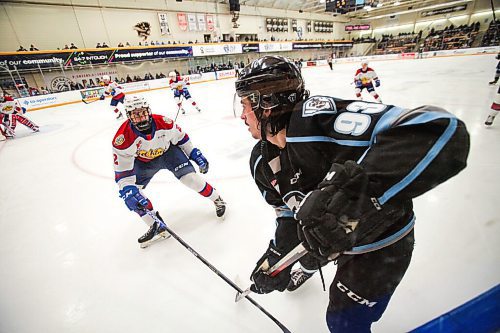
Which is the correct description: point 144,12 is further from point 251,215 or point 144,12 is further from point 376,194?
point 376,194

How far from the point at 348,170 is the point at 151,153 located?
2044mm

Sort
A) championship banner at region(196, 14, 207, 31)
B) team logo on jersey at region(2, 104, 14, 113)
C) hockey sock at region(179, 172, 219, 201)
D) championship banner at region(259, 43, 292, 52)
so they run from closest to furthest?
hockey sock at region(179, 172, 219, 201)
team logo on jersey at region(2, 104, 14, 113)
championship banner at region(196, 14, 207, 31)
championship banner at region(259, 43, 292, 52)

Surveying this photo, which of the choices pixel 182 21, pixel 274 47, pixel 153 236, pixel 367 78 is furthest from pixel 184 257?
pixel 274 47

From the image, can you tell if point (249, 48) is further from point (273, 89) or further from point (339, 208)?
point (339, 208)

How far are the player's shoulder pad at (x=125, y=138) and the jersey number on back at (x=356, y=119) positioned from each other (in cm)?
185

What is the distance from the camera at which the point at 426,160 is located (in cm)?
52

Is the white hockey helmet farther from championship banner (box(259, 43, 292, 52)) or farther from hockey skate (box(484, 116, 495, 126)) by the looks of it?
championship banner (box(259, 43, 292, 52))

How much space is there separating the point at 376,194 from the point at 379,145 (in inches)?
4.9

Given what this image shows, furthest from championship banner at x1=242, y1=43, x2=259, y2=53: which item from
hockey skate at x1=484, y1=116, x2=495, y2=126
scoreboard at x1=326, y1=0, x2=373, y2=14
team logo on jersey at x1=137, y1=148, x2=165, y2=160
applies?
team logo on jersey at x1=137, y1=148, x2=165, y2=160

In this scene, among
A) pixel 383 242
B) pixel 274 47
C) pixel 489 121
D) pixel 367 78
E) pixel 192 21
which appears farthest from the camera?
pixel 274 47

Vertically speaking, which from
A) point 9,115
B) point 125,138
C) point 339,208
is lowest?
point 9,115

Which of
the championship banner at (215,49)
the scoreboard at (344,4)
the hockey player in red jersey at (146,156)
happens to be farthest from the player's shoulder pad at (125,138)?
the scoreboard at (344,4)

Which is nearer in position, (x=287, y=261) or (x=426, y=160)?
(x=426, y=160)

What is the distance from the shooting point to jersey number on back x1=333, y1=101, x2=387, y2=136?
27.7 inches
